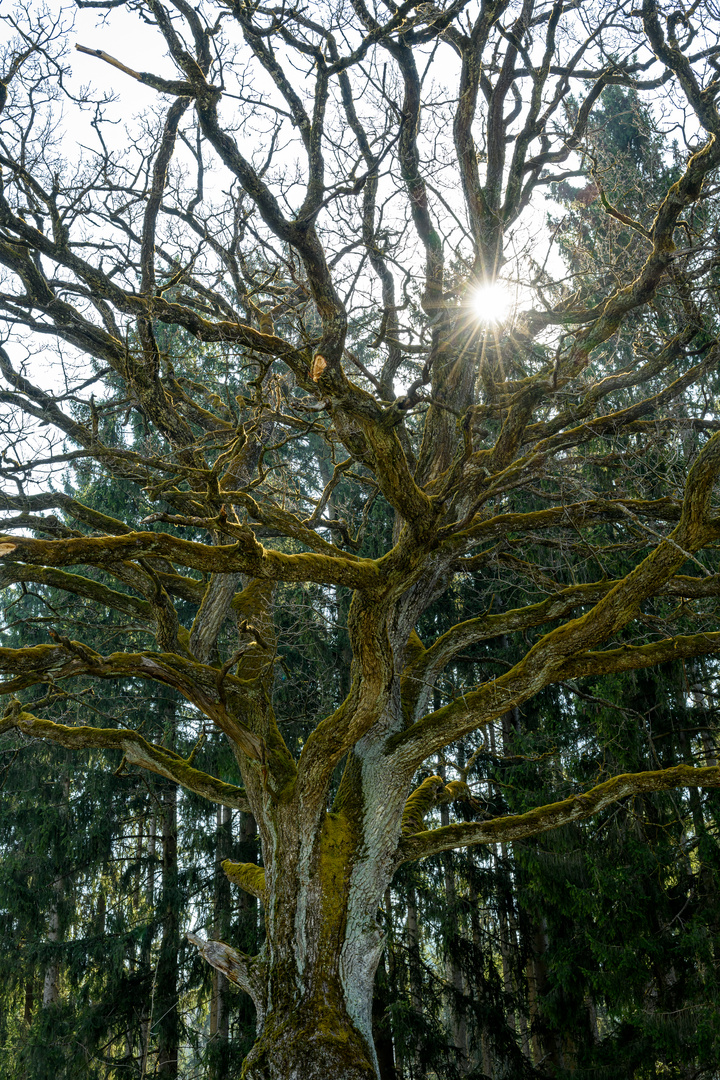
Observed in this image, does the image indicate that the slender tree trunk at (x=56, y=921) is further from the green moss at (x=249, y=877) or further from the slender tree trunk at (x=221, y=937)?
the green moss at (x=249, y=877)

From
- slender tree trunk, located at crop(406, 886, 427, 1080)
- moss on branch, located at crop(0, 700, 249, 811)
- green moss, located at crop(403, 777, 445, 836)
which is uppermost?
moss on branch, located at crop(0, 700, 249, 811)

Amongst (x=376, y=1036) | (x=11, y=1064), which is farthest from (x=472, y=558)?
(x=11, y=1064)

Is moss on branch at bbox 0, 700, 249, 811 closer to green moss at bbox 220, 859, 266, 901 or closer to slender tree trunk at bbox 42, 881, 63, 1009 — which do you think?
green moss at bbox 220, 859, 266, 901

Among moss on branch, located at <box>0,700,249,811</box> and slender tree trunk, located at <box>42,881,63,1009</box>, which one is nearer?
moss on branch, located at <box>0,700,249,811</box>

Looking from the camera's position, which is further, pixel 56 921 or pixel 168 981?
pixel 56 921

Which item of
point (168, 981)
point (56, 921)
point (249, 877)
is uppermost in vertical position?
point (56, 921)

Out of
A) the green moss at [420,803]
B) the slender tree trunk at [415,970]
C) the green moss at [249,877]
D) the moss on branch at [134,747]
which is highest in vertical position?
the moss on branch at [134,747]

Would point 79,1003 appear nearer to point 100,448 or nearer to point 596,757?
point 596,757

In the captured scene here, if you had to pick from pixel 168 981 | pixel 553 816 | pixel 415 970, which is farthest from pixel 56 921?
pixel 553 816

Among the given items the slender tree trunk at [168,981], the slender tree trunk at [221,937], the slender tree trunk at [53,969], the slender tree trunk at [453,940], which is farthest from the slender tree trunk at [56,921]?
the slender tree trunk at [453,940]

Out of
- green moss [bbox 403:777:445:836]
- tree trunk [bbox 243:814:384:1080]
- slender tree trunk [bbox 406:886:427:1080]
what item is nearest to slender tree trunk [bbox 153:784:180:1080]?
slender tree trunk [bbox 406:886:427:1080]

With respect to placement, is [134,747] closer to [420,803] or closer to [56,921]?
[420,803]

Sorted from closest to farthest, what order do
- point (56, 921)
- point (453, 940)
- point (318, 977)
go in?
point (318, 977) < point (453, 940) < point (56, 921)

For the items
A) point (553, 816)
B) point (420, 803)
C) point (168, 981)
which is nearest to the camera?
point (553, 816)
